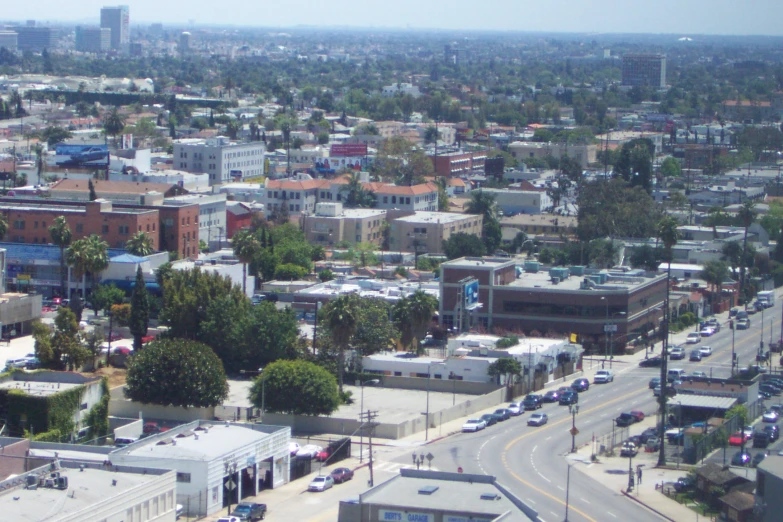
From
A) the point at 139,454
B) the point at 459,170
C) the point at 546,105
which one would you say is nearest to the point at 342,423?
the point at 139,454

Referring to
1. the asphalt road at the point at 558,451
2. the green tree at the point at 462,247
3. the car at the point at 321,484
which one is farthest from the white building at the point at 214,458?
the green tree at the point at 462,247

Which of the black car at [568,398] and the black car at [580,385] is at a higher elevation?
the black car at [568,398]

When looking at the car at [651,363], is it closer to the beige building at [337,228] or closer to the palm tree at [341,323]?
the palm tree at [341,323]

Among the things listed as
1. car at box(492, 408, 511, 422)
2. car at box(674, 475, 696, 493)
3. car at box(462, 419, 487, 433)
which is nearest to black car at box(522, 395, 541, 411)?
car at box(492, 408, 511, 422)

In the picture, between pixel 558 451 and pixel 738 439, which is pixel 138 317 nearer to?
pixel 558 451

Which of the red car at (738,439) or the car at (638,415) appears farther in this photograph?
the car at (638,415)

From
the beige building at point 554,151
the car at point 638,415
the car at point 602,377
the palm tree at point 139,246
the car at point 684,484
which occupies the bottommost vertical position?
the beige building at point 554,151

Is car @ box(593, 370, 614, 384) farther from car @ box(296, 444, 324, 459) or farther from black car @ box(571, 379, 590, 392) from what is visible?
car @ box(296, 444, 324, 459)
